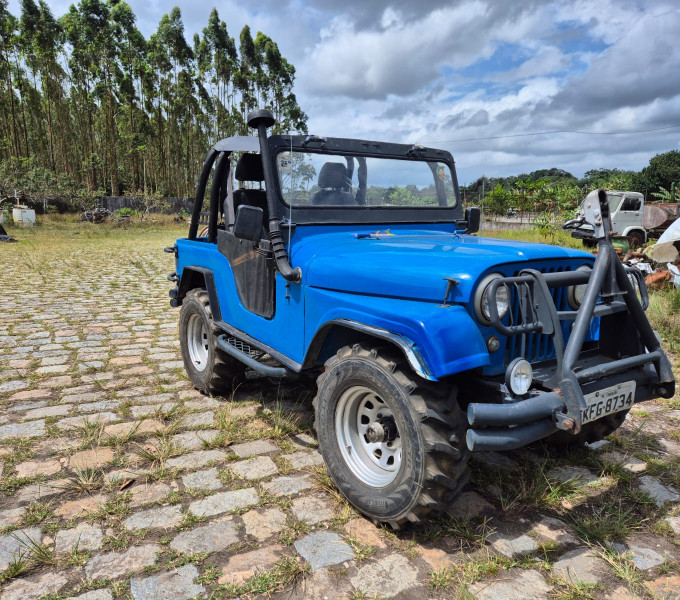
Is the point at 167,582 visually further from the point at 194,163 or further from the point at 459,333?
the point at 194,163

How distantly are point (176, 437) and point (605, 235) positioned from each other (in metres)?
3.02

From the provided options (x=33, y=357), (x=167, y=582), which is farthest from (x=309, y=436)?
(x=33, y=357)

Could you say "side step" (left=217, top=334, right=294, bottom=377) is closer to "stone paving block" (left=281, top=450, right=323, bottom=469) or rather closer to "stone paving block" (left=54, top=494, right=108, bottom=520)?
"stone paving block" (left=281, top=450, right=323, bottom=469)

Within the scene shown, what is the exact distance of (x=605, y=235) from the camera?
2549mm

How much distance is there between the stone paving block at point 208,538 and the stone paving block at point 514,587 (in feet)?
3.81

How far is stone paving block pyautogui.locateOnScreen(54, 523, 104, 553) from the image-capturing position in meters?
2.43

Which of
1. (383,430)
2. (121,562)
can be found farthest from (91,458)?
(383,430)

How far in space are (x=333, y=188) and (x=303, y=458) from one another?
1910 millimetres

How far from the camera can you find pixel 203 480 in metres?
3.07

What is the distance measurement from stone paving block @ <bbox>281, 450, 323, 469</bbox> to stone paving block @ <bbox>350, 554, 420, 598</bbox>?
3.27 ft

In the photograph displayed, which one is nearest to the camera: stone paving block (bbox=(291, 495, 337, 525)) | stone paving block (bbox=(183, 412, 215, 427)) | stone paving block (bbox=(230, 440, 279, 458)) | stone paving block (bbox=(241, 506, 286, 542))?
stone paving block (bbox=(241, 506, 286, 542))

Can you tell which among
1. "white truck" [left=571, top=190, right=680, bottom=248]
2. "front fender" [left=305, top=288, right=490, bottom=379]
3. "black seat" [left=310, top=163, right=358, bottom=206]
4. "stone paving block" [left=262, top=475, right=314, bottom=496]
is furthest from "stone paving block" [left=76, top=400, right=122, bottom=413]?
"white truck" [left=571, top=190, right=680, bottom=248]

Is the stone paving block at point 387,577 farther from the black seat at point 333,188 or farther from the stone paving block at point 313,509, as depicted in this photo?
the black seat at point 333,188

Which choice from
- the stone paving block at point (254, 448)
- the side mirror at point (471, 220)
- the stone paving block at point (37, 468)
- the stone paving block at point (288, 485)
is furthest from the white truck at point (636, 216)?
the stone paving block at point (37, 468)
